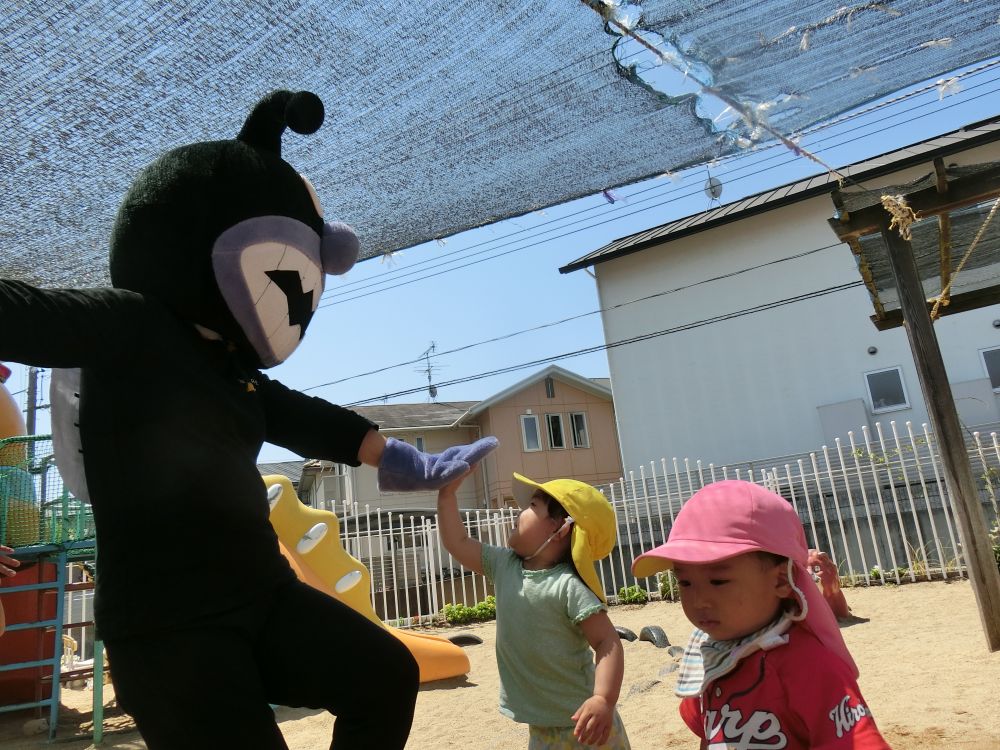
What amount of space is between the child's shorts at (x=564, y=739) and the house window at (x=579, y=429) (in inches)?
803

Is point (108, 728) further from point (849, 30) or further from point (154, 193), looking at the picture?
point (849, 30)

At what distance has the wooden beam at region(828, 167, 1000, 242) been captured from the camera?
14.8 ft

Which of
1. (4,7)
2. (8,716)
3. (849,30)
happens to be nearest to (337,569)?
(8,716)

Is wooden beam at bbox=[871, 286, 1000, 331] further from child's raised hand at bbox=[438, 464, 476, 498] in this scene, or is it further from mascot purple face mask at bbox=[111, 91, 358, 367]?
mascot purple face mask at bbox=[111, 91, 358, 367]

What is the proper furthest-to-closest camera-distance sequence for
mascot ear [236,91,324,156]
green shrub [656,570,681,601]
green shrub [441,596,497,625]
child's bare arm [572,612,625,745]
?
green shrub [441,596,497,625] → green shrub [656,570,681,601] → child's bare arm [572,612,625,745] → mascot ear [236,91,324,156]

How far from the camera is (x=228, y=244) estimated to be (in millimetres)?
1855

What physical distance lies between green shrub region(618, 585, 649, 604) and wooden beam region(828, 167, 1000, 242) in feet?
20.5

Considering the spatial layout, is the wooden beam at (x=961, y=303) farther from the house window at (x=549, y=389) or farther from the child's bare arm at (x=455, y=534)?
the house window at (x=549, y=389)

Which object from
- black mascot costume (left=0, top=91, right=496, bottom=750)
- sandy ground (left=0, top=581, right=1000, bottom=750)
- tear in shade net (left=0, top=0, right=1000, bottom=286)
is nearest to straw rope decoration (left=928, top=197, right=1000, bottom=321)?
tear in shade net (left=0, top=0, right=1000, bottom=286)

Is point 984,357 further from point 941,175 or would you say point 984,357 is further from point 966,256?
point 941,175

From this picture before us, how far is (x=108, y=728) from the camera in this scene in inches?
226

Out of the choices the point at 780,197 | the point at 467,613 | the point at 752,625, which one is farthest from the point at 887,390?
the point at 752,625

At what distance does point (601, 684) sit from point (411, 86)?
2.42 meters

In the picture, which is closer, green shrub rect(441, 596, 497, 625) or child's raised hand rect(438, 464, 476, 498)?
child's raised hand rect(438, 464, 476, 498)
